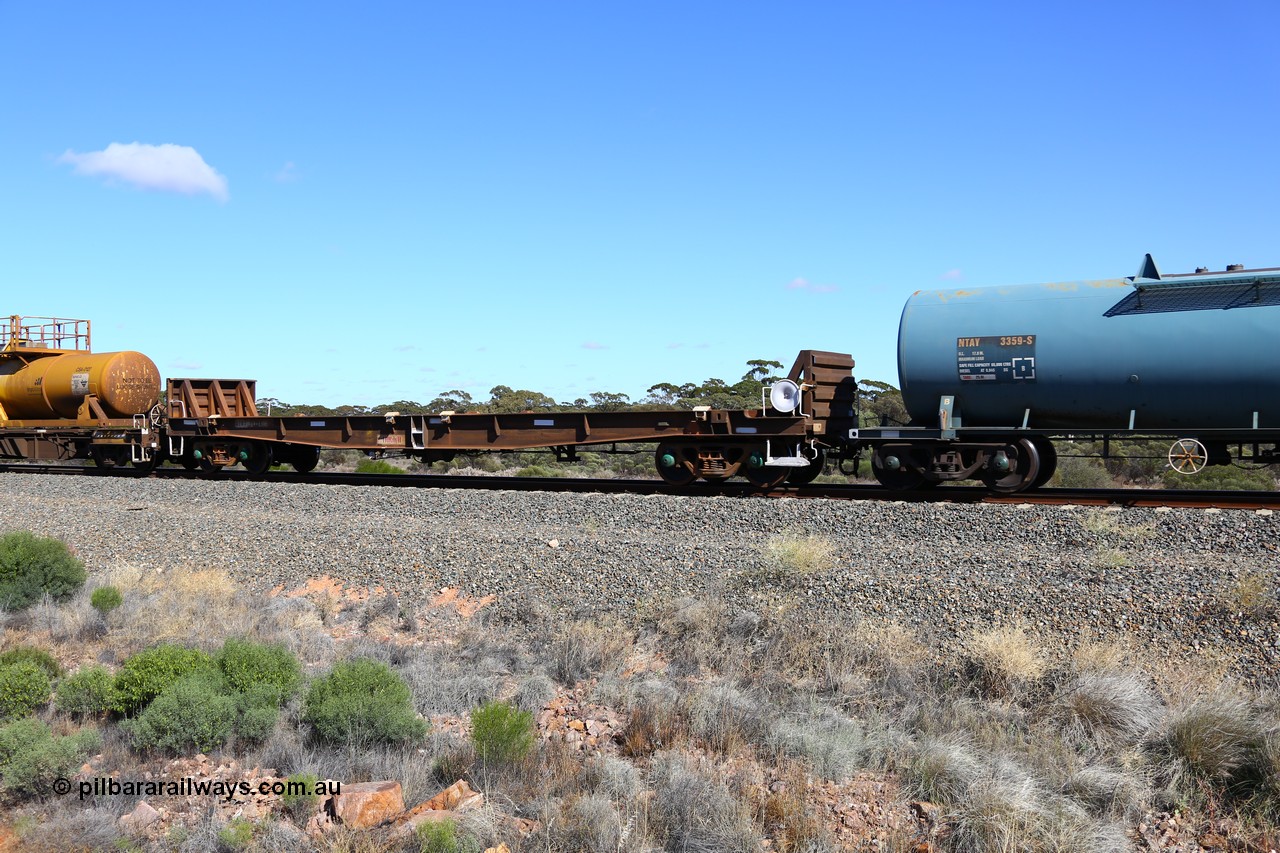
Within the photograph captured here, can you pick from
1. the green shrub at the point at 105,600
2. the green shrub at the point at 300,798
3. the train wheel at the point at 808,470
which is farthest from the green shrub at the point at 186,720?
the train wheel at the point at 808,470

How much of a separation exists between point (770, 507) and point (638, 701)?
6189 millimetres

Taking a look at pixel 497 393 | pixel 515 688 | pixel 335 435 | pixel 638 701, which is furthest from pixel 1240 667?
pixel 497 393

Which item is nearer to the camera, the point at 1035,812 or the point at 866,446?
the point at 1035,812

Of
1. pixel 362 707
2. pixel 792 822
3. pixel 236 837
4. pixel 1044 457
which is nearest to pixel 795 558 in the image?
pixel 792 822

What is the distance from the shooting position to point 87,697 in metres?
7.48

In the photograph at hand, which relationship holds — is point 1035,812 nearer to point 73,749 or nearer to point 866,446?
point 73,749

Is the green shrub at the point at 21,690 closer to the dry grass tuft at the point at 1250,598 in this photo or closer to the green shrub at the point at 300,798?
the green shrub at the point at 300,798

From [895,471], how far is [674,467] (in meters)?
3.89

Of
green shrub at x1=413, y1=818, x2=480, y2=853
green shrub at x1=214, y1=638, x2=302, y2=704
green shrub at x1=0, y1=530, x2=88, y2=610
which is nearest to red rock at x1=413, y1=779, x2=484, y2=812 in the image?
green shrub at x1=413, y1=818, x2=480, y2=853

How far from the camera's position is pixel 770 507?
13.4 meters

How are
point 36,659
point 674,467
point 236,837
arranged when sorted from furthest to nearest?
point 674,467 < point 36,659 < point 236,837

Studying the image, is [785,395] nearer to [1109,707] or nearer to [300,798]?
[1109,707]

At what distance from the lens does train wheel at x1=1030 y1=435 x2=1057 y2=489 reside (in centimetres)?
1457

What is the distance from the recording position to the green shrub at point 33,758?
20.1 feet
